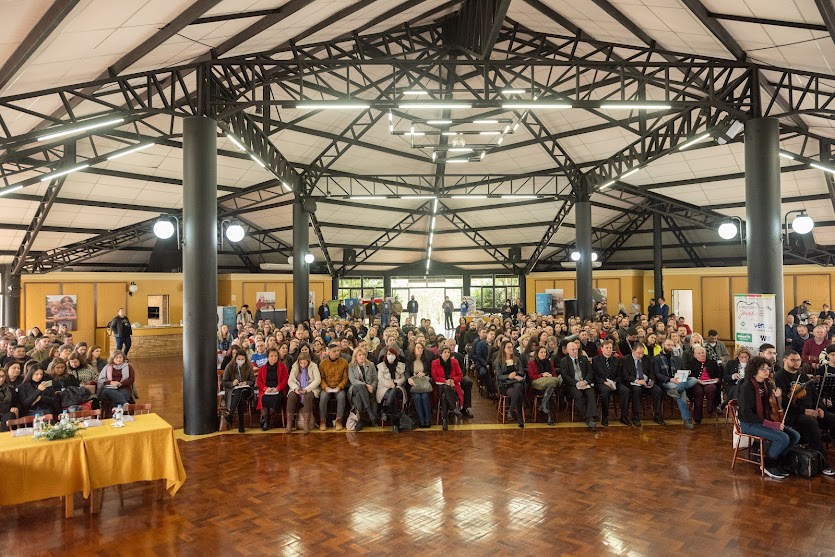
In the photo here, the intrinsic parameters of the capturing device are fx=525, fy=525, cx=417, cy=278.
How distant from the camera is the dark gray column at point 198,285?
6934 mm

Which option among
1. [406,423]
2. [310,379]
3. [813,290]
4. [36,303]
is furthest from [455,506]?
[813,290]

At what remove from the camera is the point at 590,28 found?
8547 mm

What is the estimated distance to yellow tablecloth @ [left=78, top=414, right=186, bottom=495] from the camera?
4539mm

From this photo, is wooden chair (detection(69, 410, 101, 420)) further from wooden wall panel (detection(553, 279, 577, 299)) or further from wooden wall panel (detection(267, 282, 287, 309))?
wooden wall panel (detection(553, 279, 577, 299))

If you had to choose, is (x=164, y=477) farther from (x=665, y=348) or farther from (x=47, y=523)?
(x=665, y=348)


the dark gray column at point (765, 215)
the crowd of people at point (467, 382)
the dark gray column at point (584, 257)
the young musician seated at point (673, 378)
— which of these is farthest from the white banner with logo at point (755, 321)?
the dark gray column at point (584, 257)

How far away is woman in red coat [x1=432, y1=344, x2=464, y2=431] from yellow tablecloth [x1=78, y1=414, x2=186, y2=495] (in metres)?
3.51

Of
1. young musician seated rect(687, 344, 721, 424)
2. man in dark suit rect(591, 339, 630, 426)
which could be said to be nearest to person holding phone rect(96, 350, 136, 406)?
man in dark suit rect(591, 339, 630, 426)

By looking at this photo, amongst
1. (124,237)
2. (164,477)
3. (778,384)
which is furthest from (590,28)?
(124,237)

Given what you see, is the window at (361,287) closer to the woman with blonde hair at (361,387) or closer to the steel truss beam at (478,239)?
the steel truss beam at (478,239)

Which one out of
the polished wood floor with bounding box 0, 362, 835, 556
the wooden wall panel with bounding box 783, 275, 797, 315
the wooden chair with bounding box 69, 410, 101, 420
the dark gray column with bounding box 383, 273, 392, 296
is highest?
the dark gray column with bounding box 383, 273, 392, 296

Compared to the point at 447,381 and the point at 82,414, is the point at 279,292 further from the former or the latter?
the point at 82,414

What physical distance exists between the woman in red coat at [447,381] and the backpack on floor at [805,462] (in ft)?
12.6

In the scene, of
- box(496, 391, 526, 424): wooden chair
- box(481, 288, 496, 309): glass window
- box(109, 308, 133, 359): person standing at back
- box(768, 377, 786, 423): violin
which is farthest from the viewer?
box(481, 288, 496, 309): glass window
